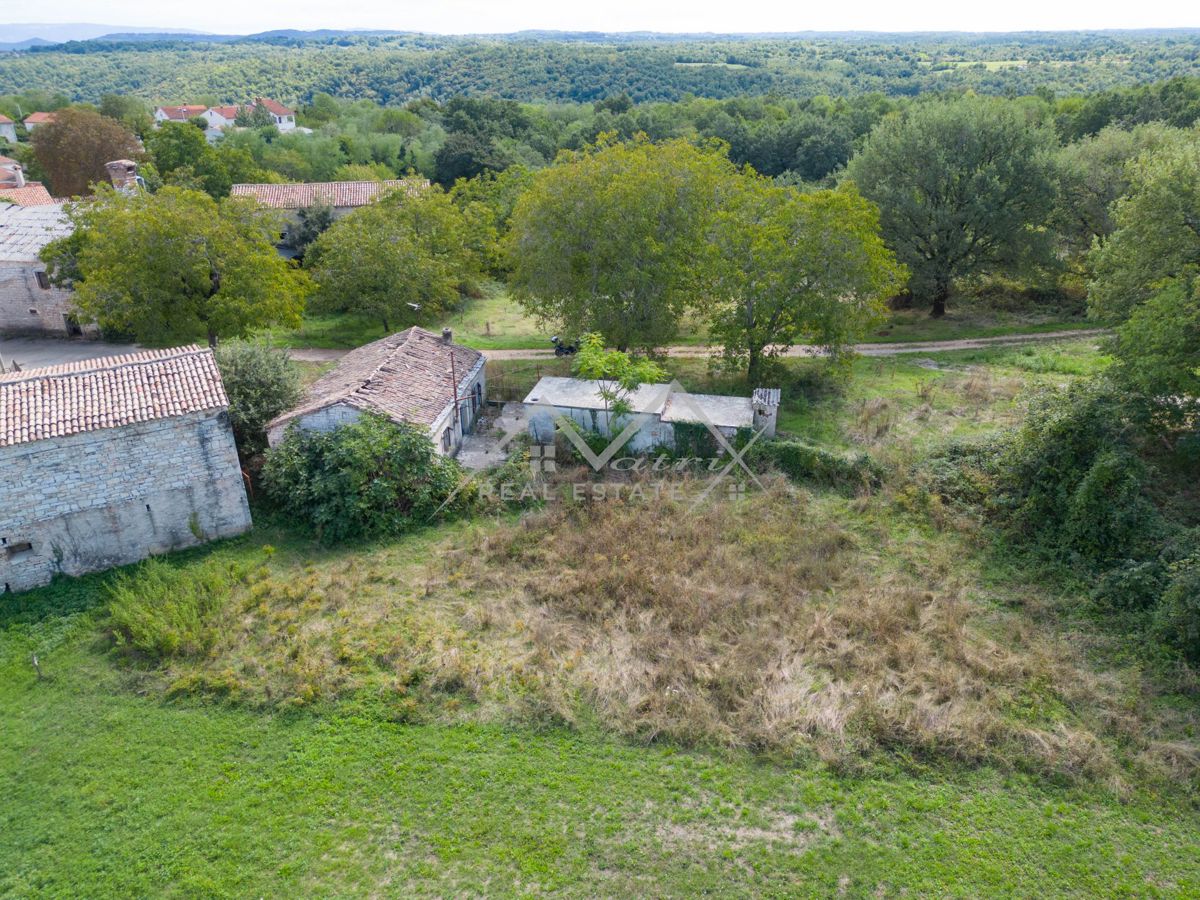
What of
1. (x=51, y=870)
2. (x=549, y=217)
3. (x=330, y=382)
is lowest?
(x=51, y=870)

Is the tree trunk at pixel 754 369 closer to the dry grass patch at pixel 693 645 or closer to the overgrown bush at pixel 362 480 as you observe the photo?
the dry grass patch at pixel 693 645

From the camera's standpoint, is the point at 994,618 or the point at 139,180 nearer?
the point at 994,618

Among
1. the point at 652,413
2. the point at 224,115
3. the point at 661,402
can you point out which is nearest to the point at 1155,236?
the point at 661,402

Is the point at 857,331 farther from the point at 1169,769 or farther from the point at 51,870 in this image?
the point at 51,870

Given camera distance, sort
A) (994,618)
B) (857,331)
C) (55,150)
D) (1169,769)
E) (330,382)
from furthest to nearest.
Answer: (55,150)
(857,331)
(330,382)
(994,618)
(1169,769)

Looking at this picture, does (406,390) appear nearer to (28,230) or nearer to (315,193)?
(28,230)

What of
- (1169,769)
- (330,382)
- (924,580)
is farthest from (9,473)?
(1169,769)

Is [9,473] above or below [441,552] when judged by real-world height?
above
